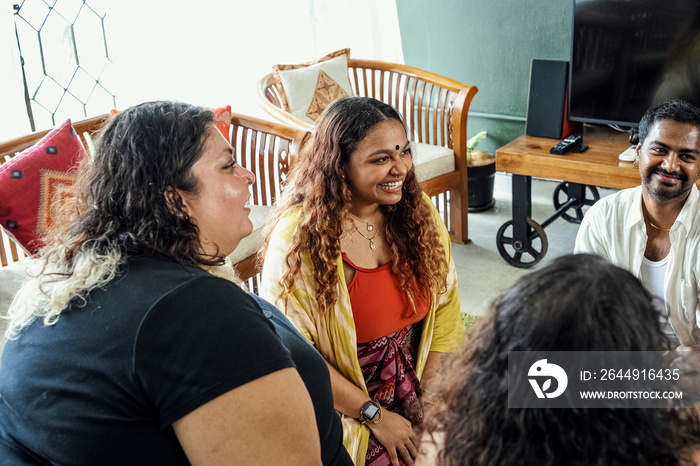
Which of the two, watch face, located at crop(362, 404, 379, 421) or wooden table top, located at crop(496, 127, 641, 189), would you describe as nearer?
watch face, located at crop(362, 404, 379, 421)

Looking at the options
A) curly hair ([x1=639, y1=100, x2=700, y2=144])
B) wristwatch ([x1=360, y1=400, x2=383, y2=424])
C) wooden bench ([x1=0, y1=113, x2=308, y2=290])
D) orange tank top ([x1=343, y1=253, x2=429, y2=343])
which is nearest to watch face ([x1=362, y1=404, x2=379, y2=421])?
wristwatch ([x1=360, y1=400, x2=383, y2=424])

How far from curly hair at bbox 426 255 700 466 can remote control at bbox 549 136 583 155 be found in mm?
2212

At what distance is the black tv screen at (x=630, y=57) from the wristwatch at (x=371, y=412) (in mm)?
2035

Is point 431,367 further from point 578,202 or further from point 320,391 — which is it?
point 578,202

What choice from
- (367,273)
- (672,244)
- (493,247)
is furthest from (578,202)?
(367,273)

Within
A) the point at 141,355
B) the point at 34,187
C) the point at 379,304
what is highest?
the point at 141,355

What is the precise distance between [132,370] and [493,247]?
2670 mm

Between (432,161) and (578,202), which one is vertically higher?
(432,161)

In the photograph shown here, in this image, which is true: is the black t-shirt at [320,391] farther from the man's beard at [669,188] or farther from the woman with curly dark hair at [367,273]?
the man's beard at [669,188]

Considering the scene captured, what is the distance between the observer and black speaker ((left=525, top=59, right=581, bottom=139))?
2.94 meters

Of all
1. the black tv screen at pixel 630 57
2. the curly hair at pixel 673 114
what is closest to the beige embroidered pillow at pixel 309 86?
the black tv screen at pixel 630 57

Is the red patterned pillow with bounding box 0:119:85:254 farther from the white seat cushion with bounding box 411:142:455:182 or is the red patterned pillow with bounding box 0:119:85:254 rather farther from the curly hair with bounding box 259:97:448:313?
the white seat cushion with bounding box 411:142:455:182

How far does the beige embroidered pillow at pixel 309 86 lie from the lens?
125 inches

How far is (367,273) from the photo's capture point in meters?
1.60
